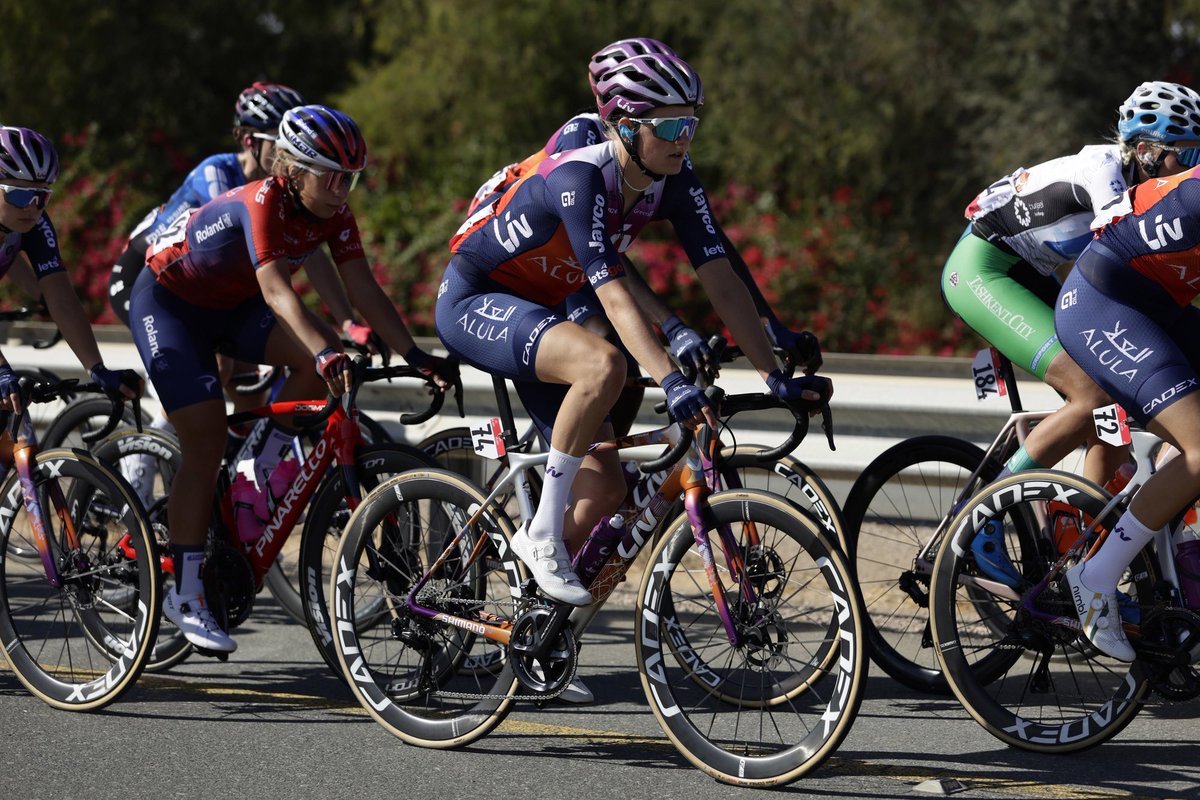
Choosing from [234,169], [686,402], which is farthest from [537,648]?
[234,169]

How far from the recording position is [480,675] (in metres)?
5.66

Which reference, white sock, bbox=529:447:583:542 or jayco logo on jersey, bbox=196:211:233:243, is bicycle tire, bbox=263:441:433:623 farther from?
jayco logo on jersey, bbox=196:211:233:243

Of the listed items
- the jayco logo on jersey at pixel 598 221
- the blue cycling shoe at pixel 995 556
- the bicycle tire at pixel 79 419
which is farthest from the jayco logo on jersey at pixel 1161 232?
the bicycle tire at pixel 79 419

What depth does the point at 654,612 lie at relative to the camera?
479 centimetres

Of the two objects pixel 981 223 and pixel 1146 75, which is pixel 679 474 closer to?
pixel 981 223

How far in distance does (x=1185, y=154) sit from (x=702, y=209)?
1.64 metres

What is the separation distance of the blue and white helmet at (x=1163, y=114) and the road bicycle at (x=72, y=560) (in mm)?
3750

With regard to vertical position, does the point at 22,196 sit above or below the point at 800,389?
above

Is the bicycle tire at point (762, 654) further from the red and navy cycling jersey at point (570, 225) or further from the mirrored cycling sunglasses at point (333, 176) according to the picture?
the mirrored cycling sunglasses at point (333, 176)

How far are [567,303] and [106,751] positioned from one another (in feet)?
7.57

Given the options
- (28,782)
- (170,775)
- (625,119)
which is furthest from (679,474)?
(28,782)

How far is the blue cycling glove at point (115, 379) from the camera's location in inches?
227

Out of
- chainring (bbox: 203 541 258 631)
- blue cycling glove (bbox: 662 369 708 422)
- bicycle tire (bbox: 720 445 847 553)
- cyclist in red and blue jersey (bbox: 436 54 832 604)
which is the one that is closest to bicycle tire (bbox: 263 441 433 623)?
chainring (bbox: 203 541 258 631)

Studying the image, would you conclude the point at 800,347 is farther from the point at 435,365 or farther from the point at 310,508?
the point at 310,508
